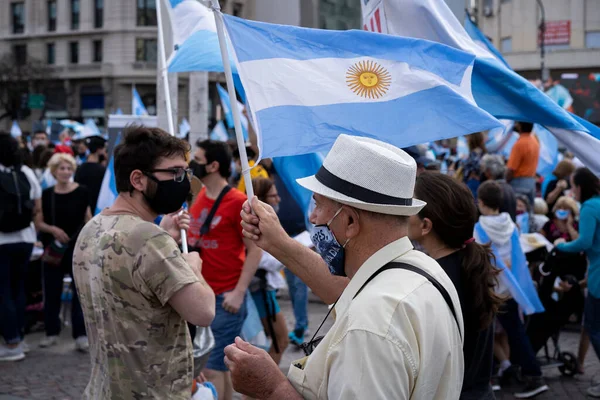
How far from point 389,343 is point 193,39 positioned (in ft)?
13.2

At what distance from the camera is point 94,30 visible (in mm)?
59219

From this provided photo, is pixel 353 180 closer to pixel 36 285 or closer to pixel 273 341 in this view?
pixel 273 341

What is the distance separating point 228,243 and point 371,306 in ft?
11.5

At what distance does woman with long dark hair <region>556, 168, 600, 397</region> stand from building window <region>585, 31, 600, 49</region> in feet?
162

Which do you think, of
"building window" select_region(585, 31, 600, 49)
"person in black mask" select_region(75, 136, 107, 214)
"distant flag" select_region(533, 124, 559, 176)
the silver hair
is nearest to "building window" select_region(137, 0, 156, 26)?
"building window" select_region(585, 31, 600, 49)

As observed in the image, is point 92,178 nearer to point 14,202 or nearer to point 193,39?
point 14,202

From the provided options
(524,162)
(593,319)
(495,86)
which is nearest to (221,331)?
(495,86)

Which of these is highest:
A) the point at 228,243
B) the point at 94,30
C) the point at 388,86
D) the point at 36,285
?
the point at 94,30

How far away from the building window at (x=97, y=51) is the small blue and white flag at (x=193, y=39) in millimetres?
56949

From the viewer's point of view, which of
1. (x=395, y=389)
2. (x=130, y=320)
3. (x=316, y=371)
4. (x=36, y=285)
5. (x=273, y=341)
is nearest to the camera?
(x=395, y=389)

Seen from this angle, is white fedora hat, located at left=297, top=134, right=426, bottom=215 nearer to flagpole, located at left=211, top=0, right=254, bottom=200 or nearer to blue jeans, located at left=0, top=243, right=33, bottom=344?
flagpole, located at left=211, top=0, right=254, bottom=200

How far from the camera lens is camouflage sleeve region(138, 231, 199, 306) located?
3.13 metres

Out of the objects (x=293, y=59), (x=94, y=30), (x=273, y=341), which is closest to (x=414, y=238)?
(x=293, y=59)

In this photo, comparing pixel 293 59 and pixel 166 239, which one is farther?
pixel 293 59
